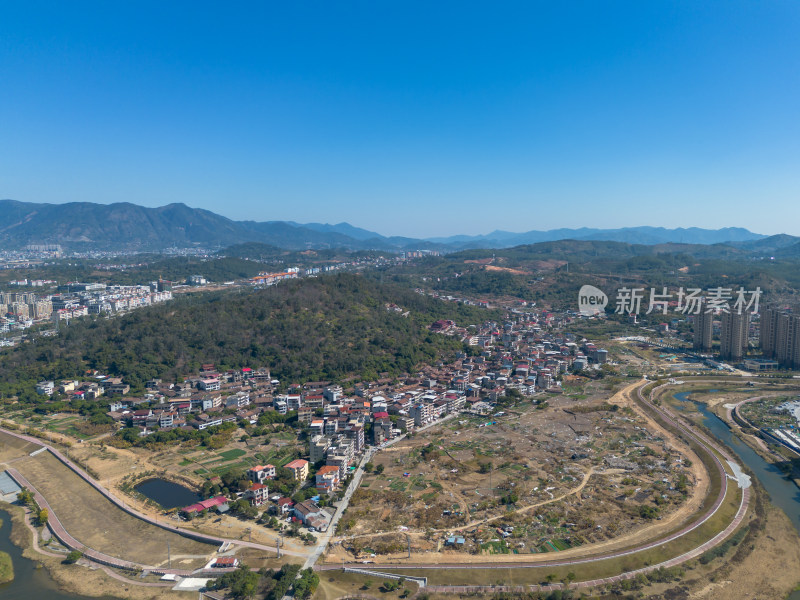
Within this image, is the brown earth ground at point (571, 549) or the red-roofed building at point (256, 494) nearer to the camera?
the brown earth ground at point (571, 549)

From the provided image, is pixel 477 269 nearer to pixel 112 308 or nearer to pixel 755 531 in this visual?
pixel 112 308

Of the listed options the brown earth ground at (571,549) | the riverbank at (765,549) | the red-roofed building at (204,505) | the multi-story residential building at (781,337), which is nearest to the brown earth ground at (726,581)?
the riverbank at (765,549)

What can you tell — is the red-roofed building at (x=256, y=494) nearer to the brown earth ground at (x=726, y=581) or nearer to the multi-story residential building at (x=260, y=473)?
the multi-story residential building at (x=260, y=473)

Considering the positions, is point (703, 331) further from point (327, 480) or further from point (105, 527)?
point (105, 527)

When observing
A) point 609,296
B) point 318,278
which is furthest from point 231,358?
point 609,296

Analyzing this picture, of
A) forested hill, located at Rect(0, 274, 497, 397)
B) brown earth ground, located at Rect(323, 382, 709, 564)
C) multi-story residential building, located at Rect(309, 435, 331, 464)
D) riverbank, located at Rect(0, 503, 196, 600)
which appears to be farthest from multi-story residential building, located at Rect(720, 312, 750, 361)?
riverbank, located at Rect(0, 503, 196, 600)

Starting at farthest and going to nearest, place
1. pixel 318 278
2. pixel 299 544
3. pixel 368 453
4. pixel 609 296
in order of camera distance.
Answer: pixel 609 296 → pixel 318 278 → pixel 368 453 → pixel 299 544

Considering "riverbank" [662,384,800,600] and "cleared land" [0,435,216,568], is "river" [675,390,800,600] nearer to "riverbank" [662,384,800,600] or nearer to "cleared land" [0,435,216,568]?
"riverbank" [662,384,800,600]
